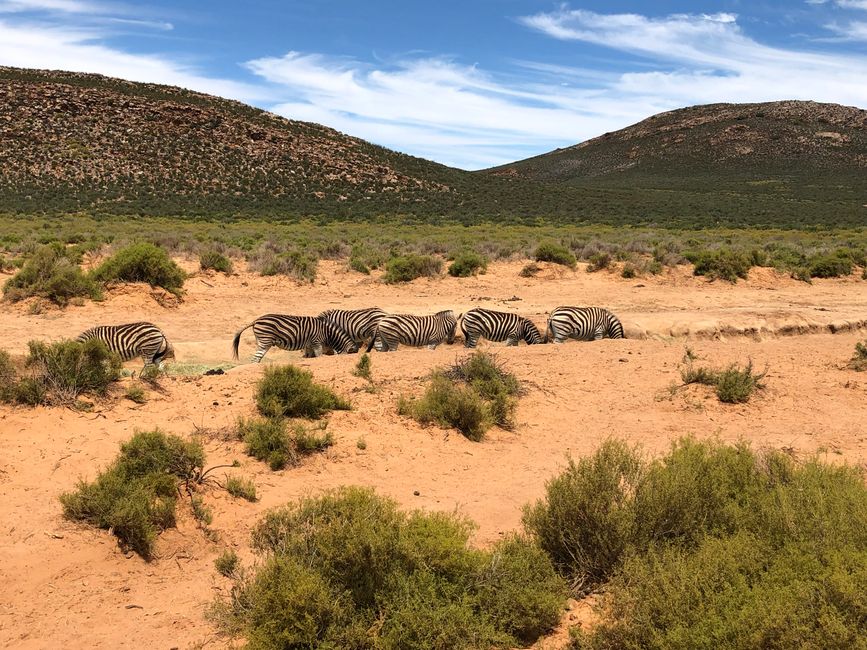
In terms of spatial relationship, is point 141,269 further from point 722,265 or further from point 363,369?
point 722,265

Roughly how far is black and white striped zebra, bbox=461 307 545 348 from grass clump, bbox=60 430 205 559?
796 centimetres

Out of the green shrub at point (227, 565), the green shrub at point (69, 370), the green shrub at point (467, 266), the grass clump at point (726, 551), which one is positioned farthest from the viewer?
the green shrub at point (467, 266)

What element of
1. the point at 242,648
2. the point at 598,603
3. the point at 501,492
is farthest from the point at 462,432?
the point at 242,648

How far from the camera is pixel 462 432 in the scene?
8.84 m

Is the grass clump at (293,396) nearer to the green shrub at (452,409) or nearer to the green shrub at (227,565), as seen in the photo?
the green shrub at (452,409)

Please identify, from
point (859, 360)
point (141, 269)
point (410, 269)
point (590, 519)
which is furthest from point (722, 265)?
point (590, 519)

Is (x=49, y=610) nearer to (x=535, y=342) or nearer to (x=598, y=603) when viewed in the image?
(x=598, y=603)

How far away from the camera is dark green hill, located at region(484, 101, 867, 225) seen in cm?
7631

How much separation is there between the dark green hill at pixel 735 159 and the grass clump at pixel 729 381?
57710mm

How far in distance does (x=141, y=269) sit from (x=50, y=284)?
2281 millimetres

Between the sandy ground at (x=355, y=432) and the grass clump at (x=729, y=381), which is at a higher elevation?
the grass clump at (x=729, y=381)

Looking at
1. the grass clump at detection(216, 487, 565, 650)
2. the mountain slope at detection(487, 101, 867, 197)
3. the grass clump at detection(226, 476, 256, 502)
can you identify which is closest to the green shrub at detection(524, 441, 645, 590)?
the grass clump at detection(216, 487, 565, 650)

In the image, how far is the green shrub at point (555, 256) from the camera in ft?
79.7

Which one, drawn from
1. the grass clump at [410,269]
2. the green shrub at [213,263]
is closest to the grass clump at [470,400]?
the grass clump at [410,269]
